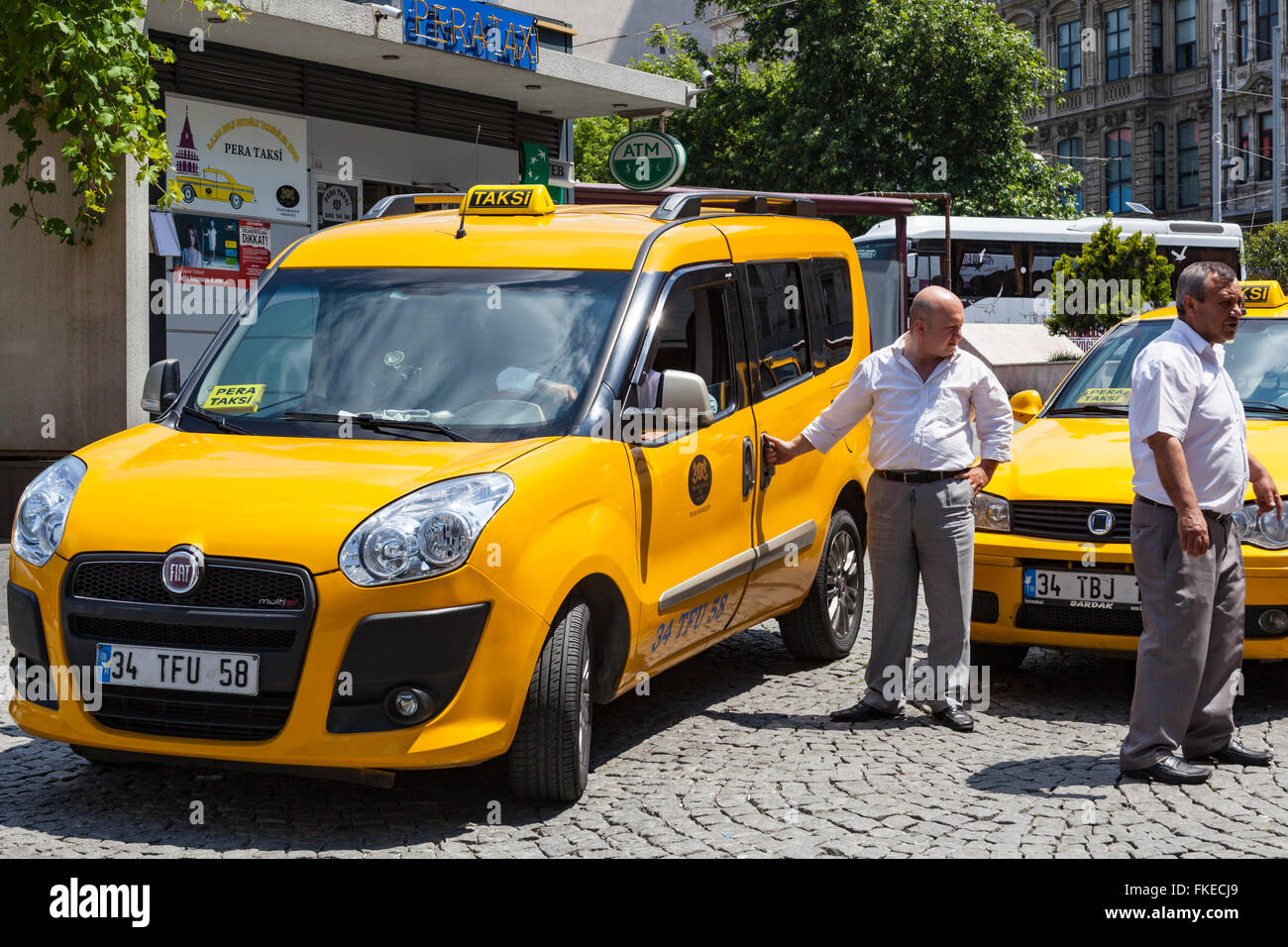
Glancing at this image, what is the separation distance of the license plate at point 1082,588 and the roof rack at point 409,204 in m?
3.03

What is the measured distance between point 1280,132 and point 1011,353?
29.0 metres

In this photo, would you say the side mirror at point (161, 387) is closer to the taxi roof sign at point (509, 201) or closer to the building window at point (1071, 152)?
the taxi roof sign at point (509, 201)

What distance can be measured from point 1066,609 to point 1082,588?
0.38 feet

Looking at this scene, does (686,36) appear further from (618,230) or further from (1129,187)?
(618,230)

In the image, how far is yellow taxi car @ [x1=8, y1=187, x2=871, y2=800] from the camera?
14.9 feet

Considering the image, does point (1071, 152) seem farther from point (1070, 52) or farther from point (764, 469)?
point (764, 469)

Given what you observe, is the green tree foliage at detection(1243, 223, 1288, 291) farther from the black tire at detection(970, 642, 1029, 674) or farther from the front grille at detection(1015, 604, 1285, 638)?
the front grille at detection(1015, 604, 1285, 638)

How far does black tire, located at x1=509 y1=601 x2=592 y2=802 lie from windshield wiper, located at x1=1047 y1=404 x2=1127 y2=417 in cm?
382

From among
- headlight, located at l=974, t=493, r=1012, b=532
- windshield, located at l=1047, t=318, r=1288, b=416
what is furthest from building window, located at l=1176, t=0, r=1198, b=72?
headlight, located at l=974, t=493, r=1012, b=532

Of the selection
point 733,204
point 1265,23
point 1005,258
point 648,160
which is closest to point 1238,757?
point 733,204

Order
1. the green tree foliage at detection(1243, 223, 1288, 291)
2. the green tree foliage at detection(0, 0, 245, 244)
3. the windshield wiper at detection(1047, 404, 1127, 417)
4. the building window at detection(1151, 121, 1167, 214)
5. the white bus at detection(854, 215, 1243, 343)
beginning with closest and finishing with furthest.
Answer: the windshield wiper at detection(1047, 404, 1127, 417) → the green tree foliage at detection(0, 0, 245, 244) → the white bus at detection(854, 215, 1243, 343) → the green tree foliage at detection(1243, 223, 1288, 291) → the building window at detection(1151, 121, 1167, 214)

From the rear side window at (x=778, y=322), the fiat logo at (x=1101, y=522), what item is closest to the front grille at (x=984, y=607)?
the fiat logo at (x=1101, y=522)

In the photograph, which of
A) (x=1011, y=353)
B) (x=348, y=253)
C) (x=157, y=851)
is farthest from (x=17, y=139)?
(x=1011, y=353)

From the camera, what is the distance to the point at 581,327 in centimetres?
558
